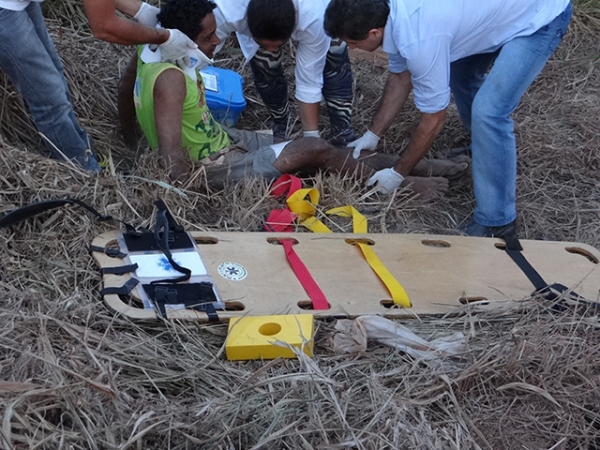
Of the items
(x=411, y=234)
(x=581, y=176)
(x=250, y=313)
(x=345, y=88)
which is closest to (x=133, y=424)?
(x=250, y=313)

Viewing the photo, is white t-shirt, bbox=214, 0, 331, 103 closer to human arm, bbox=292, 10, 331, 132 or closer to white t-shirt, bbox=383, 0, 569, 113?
human arm, bbox=292, 10, 331, 132

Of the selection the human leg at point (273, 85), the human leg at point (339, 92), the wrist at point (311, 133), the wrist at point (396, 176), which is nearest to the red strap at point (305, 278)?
the wrist at point (396, 176)

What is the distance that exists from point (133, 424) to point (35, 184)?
1213mm

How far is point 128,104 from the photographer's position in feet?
10.8

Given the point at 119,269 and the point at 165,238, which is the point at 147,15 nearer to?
the point at 165,238

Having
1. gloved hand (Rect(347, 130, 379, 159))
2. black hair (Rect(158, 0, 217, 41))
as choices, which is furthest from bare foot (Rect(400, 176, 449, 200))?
black hair (Rect(158, 0, 217, 41))

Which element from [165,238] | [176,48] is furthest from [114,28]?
[165,238]

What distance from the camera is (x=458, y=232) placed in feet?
10.1

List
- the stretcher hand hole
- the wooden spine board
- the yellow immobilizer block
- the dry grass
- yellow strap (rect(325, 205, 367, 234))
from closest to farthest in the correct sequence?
the dry grass < the yellow immobilizer block < the wooden spine board < the stretcher hand hole < yellow strap (rect(325, 205, 367, 234))

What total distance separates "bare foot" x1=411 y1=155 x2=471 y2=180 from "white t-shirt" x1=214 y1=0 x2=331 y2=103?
0.59m

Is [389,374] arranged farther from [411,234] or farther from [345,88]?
[345,88]

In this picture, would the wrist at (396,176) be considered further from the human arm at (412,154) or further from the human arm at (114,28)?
the human arm at (114,28)

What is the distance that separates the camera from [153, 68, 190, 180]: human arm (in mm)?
2850

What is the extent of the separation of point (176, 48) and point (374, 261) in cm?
118
